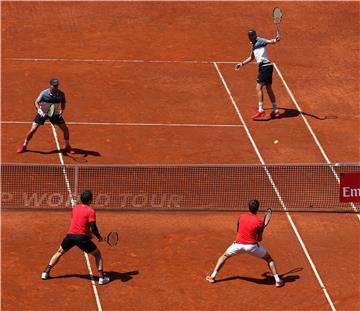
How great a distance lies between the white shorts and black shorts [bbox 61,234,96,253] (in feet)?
9.22

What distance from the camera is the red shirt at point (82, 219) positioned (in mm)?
23047

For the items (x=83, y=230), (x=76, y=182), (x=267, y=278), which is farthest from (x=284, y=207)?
(x=83, y=230)

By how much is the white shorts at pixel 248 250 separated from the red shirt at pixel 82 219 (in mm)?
2878

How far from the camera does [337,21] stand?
137 feet

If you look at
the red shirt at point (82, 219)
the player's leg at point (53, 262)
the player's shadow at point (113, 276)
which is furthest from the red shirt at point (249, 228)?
the player's leg at point (53, 262)

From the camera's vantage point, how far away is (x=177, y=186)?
1112 inches

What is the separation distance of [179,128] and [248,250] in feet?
30.6

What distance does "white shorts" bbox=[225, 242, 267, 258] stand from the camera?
2341cm

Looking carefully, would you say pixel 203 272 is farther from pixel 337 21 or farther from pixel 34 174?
pixel 337 21

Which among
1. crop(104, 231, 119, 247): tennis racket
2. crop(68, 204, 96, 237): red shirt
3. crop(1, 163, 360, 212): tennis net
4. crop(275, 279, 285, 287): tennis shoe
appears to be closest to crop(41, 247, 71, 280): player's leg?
crop(68, 204, 96, 237): red shirt

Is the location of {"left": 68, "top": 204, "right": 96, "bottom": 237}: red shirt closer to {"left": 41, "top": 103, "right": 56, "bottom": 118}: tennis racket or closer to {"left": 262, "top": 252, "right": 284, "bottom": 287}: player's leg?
{"left": 262, "top": 252, "right": 284, "bottom": 287}: player's leg

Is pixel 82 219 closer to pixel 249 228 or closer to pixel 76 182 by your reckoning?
pixel 249 228

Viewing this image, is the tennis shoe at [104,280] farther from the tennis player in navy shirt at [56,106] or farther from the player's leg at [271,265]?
the tennis player in navy shirt at [56,106]

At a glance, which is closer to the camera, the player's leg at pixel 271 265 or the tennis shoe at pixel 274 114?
the player's leg at pixel 271 265
